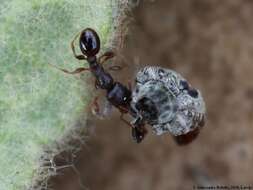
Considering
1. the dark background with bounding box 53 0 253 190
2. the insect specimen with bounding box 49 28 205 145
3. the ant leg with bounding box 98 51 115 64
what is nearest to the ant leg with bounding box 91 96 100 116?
the insect specimen with bounding box 49 28 205 145

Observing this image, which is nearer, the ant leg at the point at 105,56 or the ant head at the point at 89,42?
the ant head at the point at 89,42

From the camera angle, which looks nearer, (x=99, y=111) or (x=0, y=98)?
(x=0, y=98)

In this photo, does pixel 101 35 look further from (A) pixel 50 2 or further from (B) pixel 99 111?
(B) pixel 99 111

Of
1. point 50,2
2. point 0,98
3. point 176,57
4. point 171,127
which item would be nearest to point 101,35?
point 50,2

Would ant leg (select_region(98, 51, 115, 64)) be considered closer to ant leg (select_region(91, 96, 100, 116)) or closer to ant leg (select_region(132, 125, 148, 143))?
ant leg (select_region(91, 96, 100, 116))

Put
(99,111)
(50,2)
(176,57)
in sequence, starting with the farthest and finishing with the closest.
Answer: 1. (176,57)
2. (99,111)
3. (50,2)

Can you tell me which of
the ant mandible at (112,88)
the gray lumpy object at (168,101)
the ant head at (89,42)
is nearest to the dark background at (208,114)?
the ant mandible at (112,88)

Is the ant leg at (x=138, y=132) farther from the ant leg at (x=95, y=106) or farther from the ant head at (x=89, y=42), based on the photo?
the ant head at (x=89, y=42)
